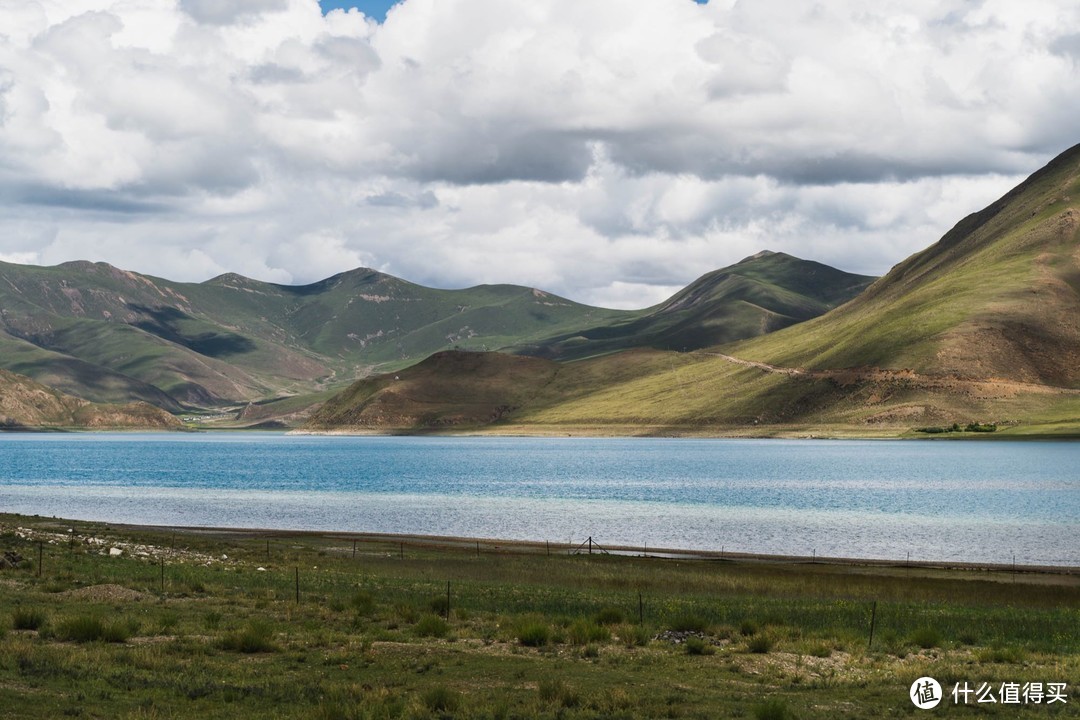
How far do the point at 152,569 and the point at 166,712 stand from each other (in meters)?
30.0

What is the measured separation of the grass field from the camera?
2558 centimetres

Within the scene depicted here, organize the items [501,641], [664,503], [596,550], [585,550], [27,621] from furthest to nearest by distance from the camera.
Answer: [664,503], [596,550], [585,550], [501,641], [27,621]

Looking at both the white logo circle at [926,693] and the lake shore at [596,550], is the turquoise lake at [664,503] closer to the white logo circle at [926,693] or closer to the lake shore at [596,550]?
the lake shore at [596,550]

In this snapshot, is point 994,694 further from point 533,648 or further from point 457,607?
point 457,607

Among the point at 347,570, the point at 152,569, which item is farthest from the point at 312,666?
the point at 347,570

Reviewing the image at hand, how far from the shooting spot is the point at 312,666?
3014 cm

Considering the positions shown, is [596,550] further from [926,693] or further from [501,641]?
[926,693]

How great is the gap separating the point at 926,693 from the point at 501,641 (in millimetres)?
13743

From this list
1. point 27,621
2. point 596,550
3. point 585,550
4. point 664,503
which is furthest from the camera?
point 664,503

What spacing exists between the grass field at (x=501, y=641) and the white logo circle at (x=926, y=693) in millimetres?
455

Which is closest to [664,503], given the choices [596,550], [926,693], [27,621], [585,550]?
[596,550]

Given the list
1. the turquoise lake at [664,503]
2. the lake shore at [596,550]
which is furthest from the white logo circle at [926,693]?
the turquoise lake at [664,503]

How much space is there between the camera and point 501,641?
35.2 m

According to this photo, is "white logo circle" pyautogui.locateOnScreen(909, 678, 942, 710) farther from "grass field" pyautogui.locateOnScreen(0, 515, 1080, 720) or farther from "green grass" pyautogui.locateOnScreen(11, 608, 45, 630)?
"green grass" pyautogui.locateOnScreen(11, 608, 45, 630)
